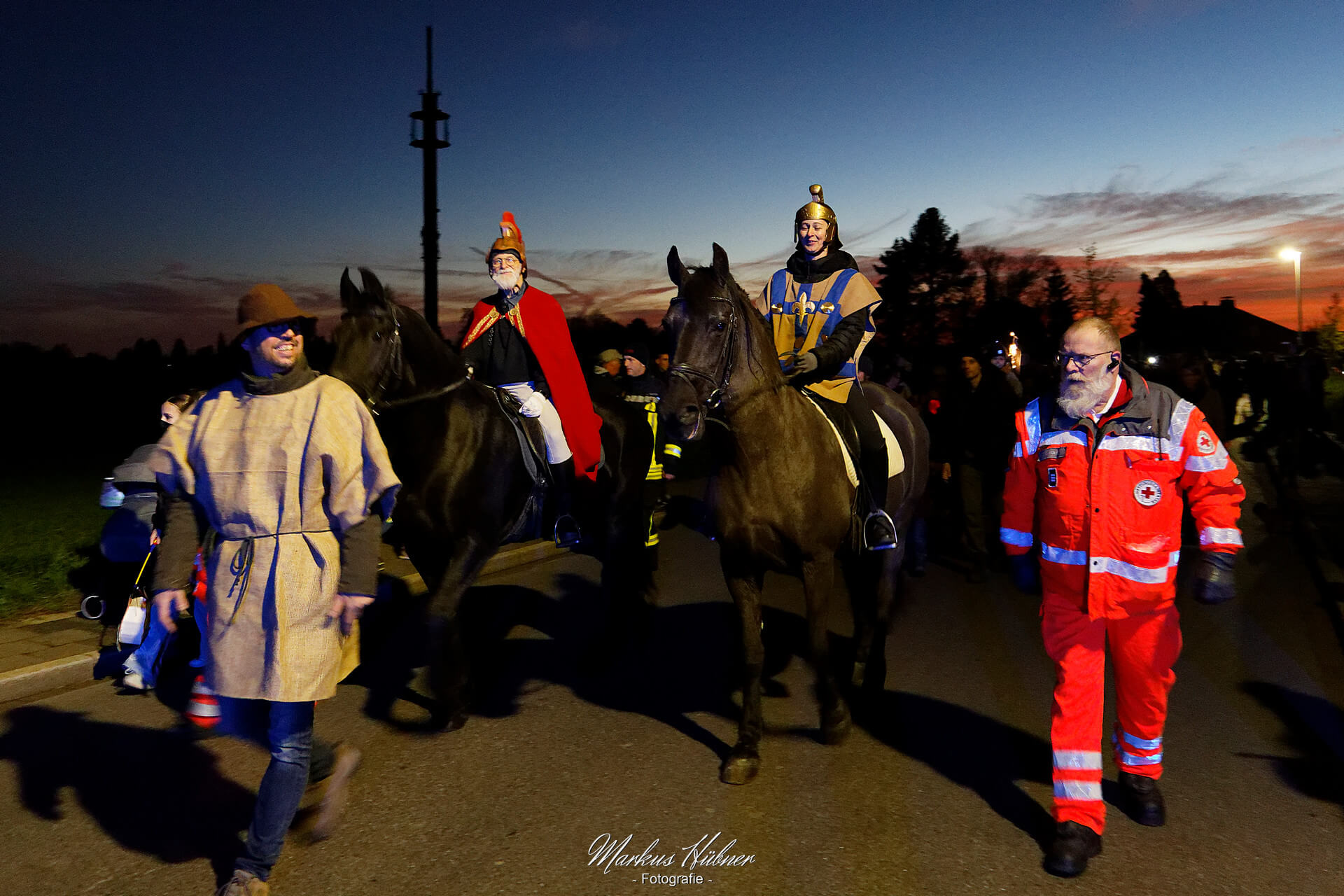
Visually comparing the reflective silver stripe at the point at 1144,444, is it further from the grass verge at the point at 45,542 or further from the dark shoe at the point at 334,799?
the grass verge at the point at 45,542

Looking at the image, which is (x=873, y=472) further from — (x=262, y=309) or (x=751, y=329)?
(x=262, y=309)

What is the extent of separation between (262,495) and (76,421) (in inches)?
1396

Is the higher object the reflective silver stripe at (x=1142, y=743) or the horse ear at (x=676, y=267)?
the horse ear at (x=676, y=267)

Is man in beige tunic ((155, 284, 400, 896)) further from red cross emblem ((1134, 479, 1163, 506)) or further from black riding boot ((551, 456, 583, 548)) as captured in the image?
black riding boot ((551, 456, 583, 548))

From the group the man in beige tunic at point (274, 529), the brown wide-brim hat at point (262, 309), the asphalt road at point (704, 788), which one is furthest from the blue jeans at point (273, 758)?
the brown wide-brim hat at point (262, 309)

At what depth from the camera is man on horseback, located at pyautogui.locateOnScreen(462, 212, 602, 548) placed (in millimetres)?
6434

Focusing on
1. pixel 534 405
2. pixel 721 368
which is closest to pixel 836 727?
pixel 721 368

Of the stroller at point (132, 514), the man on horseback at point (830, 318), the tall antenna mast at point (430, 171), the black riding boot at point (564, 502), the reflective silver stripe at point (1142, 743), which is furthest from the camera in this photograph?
the tall antenna mast at point (430, 171)

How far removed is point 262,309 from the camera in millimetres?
3275

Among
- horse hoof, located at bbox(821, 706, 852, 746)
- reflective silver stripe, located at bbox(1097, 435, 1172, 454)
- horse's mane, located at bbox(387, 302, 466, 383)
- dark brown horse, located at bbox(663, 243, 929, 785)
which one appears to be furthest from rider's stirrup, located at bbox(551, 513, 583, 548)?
reflective silver stripe, located at bbox(1097, 435, 1172, 454)

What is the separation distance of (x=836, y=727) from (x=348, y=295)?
3.62m

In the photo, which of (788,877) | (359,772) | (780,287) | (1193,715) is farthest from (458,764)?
(1193,715)

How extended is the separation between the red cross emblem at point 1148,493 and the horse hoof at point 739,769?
216 centimetres

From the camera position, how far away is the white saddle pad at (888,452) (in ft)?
17.0
